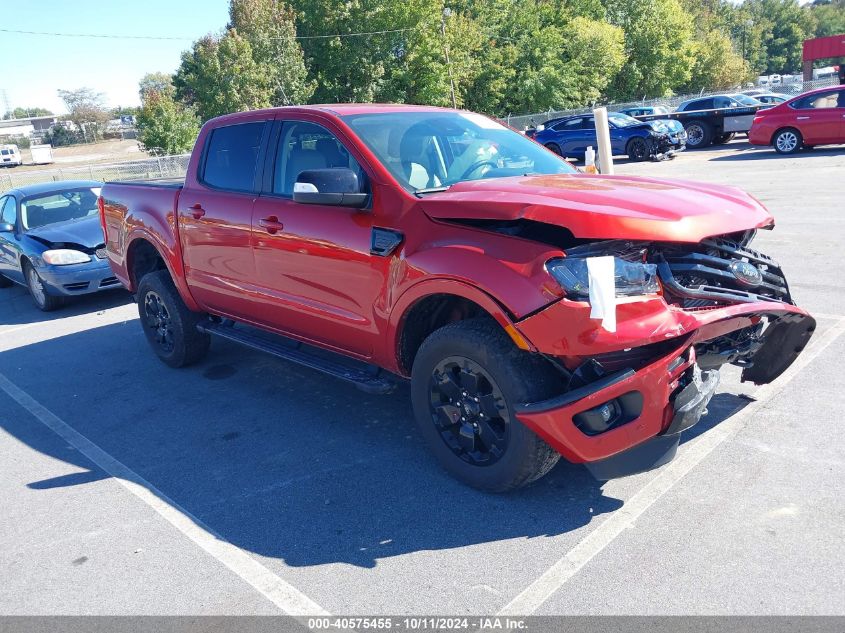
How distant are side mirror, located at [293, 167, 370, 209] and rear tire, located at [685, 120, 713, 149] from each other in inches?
848

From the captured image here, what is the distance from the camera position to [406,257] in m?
3.73

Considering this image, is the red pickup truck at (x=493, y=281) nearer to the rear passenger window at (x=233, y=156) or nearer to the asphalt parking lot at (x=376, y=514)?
the rear passenger window at (x=233, y=156)

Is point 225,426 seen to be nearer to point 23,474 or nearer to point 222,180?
point 23,474

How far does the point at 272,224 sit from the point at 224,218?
25.1 inches

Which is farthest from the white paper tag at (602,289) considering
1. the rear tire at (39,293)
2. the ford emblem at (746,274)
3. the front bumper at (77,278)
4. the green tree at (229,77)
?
the green tree at (229,77)

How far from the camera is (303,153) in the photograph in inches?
185

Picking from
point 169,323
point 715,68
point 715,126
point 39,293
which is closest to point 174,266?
point 169,323

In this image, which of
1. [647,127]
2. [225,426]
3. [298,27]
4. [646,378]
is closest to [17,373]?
[225,426]

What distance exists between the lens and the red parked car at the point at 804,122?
55.1 feet

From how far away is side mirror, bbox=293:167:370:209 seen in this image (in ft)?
12.6

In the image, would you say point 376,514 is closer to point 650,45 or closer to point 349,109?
point 349,109

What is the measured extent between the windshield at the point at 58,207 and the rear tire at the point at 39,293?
26.9 inches

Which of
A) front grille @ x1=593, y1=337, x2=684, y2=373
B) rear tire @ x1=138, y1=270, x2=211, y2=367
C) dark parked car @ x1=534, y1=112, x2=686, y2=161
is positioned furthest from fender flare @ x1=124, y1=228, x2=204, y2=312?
dark parked car @ x1=534, y1=112, x2=686, y2=161

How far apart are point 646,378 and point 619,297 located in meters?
0.37
